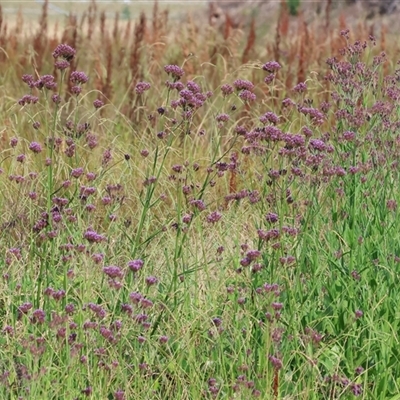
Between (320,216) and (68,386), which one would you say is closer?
(68,386)

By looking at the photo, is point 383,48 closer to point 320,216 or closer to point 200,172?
point 200,172

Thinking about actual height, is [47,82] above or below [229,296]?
above

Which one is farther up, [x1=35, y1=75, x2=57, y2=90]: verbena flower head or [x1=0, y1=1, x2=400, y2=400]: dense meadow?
[x1=35, y1=75, x2=57, y2=90]: verbena flower head

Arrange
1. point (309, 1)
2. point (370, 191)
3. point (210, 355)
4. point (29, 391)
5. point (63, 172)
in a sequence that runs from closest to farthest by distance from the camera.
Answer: point (29, 391), point (210, 355), point (370, 191), point (63, 172), point (309, 1)

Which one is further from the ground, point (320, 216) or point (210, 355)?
point (320, 216)

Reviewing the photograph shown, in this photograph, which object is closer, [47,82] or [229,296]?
[47,82]

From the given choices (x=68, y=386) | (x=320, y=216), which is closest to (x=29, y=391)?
(x=68, y=386)

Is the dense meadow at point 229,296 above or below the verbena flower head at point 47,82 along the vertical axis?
below

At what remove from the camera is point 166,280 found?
13.8 feet

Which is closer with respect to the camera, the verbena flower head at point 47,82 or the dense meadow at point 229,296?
the dense meadow at point 229,296

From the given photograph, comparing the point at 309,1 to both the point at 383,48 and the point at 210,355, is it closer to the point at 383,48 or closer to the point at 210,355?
the point at 383,48

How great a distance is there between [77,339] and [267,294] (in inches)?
26.4

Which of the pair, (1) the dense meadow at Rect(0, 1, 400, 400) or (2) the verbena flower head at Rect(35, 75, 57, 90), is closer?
(1) the dense meadow at Rect(0, 1, 400, 400)

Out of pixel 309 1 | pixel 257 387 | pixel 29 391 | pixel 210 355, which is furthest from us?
pixel 309 1
